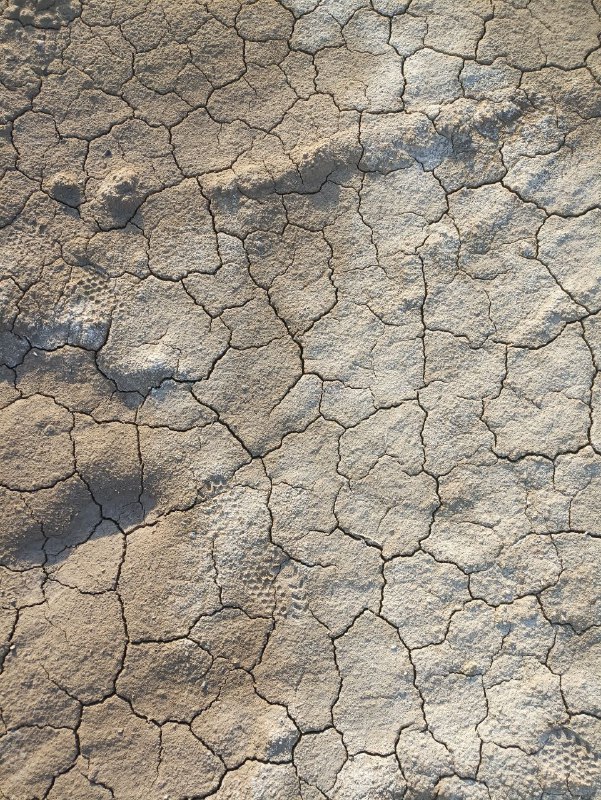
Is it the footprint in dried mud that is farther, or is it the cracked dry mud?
the cracked dry mud

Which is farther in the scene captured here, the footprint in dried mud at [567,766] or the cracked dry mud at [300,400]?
the cracked dry mud at [300,400]

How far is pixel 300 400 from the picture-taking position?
10.3ft

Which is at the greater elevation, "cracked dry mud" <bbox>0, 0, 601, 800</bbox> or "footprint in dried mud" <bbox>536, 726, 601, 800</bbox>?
"cracked dry mud" <bbox>0, 0, 601, 800</bbox>

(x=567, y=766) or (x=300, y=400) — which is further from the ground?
(x=300, y=400)

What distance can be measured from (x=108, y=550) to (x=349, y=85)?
7.93ft

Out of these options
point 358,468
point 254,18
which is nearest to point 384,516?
point 358,468

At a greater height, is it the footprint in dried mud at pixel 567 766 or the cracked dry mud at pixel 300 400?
the cracked dry mud at pixel 300 400

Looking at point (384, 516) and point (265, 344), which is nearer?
point (384, 516)

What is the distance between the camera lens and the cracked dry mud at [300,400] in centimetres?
278

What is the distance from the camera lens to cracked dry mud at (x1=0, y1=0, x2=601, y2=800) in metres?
2.78

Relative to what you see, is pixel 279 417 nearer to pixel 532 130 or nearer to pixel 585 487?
pixel 585 487

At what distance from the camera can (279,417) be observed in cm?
313

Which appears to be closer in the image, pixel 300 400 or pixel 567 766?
pixel 567 766

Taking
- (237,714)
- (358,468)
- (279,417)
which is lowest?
(237,714)
